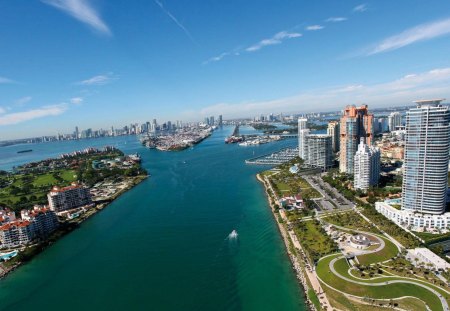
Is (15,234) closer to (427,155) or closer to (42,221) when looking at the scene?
(42,221)

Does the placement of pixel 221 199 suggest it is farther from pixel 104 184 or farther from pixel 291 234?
pixel 104 184

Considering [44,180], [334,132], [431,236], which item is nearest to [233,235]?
[431,236]

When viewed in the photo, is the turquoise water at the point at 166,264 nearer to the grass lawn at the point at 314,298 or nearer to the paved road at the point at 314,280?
the grass lawn at the point at 314,298

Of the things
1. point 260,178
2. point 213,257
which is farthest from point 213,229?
point 260,178

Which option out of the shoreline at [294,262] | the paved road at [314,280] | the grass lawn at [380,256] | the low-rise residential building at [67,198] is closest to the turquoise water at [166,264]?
the shoreline at [294,262]

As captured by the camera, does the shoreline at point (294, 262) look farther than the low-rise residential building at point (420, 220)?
No
